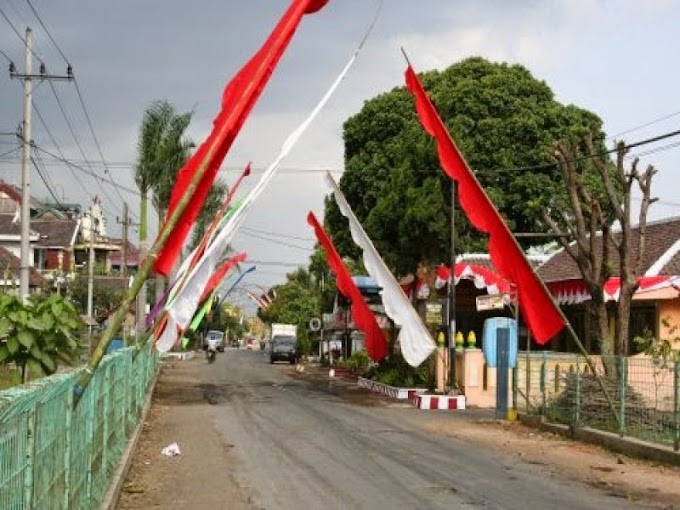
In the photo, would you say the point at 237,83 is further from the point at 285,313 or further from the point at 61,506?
the point at 285,313

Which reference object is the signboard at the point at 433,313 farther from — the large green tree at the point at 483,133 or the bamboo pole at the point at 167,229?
the bamboo pole at the point at 167,229

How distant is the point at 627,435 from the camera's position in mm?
15484

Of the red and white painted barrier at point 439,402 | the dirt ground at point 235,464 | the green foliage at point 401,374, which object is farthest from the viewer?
the green foliage at point 401,374

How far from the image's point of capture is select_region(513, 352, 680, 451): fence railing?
14.4 meters

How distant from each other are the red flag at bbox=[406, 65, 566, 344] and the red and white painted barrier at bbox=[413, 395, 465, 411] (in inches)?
365

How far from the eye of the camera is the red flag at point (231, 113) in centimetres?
676

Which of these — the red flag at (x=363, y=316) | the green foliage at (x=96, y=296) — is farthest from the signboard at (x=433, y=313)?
the green foliage at (x=96, y=296)

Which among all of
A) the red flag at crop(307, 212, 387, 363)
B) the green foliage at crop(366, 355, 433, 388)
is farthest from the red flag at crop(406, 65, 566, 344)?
the green foliage at crop(366, 355, 433, 388)

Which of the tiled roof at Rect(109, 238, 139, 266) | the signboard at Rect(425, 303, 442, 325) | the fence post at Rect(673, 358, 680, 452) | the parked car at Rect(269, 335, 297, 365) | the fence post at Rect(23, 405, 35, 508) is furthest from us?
the tiled roof at Rect(109, 238, 139, 266)

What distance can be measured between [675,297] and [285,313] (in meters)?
68.5

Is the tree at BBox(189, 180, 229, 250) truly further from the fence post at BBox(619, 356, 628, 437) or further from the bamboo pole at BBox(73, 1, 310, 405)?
the bamboo pole at BBox(73, 1, 310, 405)

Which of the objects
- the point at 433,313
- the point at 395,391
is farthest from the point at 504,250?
the point at 433,313

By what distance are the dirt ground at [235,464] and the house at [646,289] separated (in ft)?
13.4

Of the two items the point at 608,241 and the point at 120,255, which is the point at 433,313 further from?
the point at 120,255
